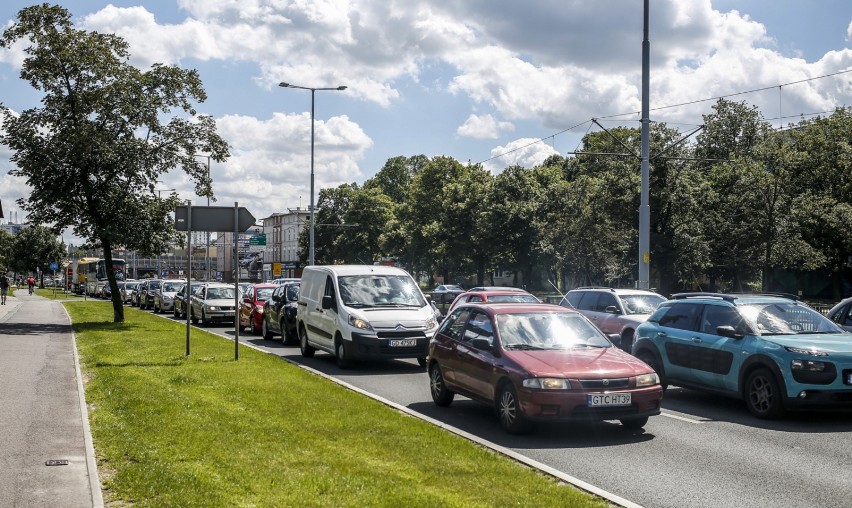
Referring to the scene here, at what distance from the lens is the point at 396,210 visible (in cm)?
8625

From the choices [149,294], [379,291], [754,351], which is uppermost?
[379,291]

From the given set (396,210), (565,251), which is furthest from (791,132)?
(396,210)

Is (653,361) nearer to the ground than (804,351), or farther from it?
nearer to the ground

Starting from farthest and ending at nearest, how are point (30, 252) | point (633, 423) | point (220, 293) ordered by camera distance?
1. point (30, 252)
2. point (220, 293)
3. point (633, 423)

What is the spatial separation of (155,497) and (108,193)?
934 inches

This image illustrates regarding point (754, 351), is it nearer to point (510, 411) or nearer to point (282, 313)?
point (510, 411)

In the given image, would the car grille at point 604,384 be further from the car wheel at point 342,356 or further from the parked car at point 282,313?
the parked car at point 282,313

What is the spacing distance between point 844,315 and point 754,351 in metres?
3.57

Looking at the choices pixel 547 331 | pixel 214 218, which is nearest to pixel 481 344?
pixel 547 331

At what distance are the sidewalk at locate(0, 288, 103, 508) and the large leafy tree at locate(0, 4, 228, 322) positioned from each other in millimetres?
10582

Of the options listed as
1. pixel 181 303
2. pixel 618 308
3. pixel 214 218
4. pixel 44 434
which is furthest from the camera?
pixel 181 303

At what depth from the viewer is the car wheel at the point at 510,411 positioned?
934 cm

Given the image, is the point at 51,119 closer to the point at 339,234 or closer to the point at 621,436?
the point at 621,436

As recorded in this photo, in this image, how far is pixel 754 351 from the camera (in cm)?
1102
